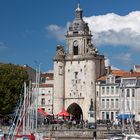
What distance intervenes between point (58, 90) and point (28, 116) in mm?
49643

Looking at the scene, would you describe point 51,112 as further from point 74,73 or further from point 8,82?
point 8,82

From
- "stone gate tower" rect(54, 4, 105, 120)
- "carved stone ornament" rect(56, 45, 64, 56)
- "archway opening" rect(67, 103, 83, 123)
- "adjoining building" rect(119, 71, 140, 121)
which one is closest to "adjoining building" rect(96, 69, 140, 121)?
"adjoining building" rect(119, 71, 140, 121)

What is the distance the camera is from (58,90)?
122 meters

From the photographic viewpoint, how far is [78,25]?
126188 millimetres

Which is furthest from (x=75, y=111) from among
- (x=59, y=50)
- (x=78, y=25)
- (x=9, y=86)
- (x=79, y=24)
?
(x=9, y=86)

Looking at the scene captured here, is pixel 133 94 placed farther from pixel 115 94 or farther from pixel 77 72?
pixel 77 72

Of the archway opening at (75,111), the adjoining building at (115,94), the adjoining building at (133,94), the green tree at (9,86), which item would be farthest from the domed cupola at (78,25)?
the green tree at (9,86)

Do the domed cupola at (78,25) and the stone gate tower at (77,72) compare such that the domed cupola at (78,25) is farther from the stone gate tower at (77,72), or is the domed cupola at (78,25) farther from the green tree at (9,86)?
the green tree at (9,86)

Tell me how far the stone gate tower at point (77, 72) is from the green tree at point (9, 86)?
18.4 m

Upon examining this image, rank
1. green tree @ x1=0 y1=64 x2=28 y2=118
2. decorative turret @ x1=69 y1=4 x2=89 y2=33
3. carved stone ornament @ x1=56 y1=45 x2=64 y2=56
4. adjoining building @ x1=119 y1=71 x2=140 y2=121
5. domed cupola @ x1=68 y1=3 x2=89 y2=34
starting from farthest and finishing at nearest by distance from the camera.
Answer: decorative turret @ x1=69 y1=4 x2=89 y2=33 → domed cupola @ x1=68 y1=3 x2=89 y2=34 → carved stone ornament @ x1=56 y1=45 x2=64 y2=56 → adjoining building @ x1=119 y1=71 x2=140 y2=121 → green tree @ x1=0 y1=64 x2=28 y2=118

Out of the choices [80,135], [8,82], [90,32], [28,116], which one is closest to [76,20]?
[90,32]

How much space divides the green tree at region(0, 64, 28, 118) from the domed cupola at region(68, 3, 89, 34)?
77.5ft

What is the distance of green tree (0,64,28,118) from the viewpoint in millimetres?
97500

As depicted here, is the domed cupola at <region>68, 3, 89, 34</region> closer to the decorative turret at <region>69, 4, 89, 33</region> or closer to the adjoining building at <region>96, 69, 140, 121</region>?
the decorative turret at <region>69, 4, 89, 33</region>
